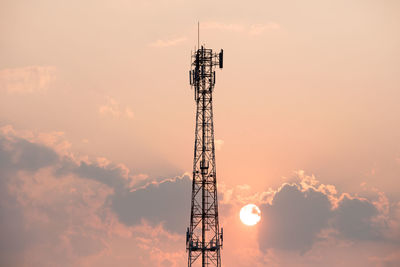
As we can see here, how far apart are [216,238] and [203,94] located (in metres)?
28.2

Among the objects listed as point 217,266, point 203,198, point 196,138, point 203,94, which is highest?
point 203,94

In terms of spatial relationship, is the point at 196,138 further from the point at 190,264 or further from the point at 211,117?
the point at 190,264

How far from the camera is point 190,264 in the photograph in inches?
5094

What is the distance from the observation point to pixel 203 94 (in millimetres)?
132375

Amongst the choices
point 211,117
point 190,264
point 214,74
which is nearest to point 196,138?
point 211,117

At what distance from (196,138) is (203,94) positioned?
893 centimetres

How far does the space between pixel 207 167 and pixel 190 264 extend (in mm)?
18986

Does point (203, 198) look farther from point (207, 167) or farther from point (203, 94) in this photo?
point (203, 94)

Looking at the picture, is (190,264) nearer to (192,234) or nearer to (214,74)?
(192,234)

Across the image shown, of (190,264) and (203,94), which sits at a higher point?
(203,94)

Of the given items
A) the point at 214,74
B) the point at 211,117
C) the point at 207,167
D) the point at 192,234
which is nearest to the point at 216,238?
the point at 192,234

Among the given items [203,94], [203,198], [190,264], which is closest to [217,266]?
[190,264]

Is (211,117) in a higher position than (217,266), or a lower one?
higher

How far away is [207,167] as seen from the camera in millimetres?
130500
